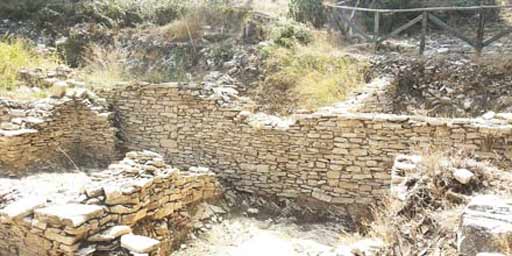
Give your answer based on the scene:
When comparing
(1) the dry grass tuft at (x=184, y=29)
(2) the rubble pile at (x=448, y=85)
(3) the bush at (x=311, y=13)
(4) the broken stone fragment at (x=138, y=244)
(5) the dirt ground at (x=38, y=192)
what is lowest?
(4) the broken stone fragment at (x=138, y=244)

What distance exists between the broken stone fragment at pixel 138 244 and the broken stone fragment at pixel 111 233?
8 centimetres

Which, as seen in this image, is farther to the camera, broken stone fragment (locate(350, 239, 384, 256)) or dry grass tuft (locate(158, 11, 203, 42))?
dry grass tuft (locate(158, 11, 203, 42))

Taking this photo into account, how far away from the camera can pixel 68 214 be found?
5039 millimetres

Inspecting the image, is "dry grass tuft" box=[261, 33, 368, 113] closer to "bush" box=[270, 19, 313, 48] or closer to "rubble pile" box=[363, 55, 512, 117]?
"bush" box=[270, 19, 313, 48]

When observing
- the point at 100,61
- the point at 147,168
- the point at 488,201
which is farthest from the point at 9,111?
the point at 488,201

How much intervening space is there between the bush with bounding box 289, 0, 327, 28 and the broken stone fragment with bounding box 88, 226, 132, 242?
9019 mm

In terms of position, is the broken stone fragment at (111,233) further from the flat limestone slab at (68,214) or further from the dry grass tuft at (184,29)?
the dry grass tuft at (184,29)

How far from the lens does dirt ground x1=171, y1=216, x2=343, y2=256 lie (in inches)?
252

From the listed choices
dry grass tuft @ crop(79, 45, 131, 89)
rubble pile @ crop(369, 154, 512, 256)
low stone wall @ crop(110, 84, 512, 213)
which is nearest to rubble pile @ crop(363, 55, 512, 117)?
low stone wall @ crop(110, 84, 512, 213)

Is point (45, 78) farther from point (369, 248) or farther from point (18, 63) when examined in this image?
point (369, 248)

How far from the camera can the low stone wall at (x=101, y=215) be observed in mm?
5020

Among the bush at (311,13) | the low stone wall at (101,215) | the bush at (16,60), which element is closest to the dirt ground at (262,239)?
the low stone wall at (101,215)

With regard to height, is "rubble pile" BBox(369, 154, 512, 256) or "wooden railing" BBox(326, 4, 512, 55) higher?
"wooden railing" BBox(326, 4, 512, 55)

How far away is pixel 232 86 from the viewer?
9.84 m
